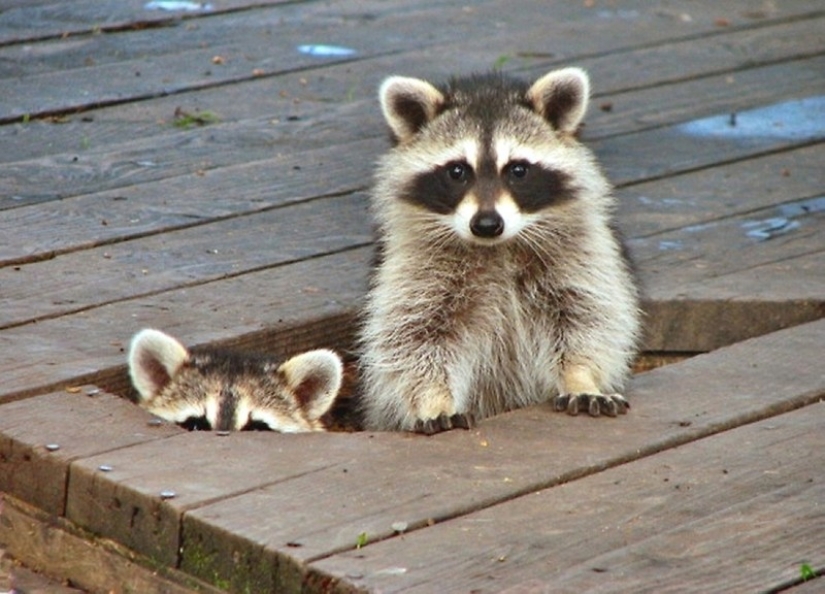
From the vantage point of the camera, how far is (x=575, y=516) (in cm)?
272

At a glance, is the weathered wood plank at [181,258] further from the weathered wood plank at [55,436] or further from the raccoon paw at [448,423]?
the raccoon paw at [448,423]

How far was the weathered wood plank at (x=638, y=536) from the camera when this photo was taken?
2.49 metres

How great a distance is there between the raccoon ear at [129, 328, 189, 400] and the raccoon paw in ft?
1.93

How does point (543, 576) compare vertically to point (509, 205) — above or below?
below

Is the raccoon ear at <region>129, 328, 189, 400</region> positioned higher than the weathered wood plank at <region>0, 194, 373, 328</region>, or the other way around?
the weathered wood plank at <region>0, 194, 373, 328</region>

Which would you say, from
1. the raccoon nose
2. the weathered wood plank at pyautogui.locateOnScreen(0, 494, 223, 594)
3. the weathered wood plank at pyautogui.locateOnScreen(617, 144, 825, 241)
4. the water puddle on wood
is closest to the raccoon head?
the raccoon nose

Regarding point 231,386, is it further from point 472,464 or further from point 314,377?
point 472,464

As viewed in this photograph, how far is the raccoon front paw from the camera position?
3314 millimetres

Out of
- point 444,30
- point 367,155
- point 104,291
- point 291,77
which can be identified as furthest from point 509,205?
point 444,30

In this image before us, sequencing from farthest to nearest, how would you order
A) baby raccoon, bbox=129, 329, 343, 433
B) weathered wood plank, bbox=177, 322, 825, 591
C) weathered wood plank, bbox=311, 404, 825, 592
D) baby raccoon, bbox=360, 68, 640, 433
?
baby raccoon, bbox=129, 329, 343, 433
baby raccoon, bbox=360, 68, 640, 433
weathered wood plank, bbox=177, 322, 825, 591
weathered wood plank, bbox=311, 404, 825, 592

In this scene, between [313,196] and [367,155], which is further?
[367,155]

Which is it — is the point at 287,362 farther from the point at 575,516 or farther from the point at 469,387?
the point at 575,516

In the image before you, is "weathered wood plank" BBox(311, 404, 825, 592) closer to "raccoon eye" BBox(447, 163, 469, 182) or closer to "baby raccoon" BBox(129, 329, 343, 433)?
"raccoon eye" BBox(447, 163, 469, 182)

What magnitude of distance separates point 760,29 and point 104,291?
3137 mm
